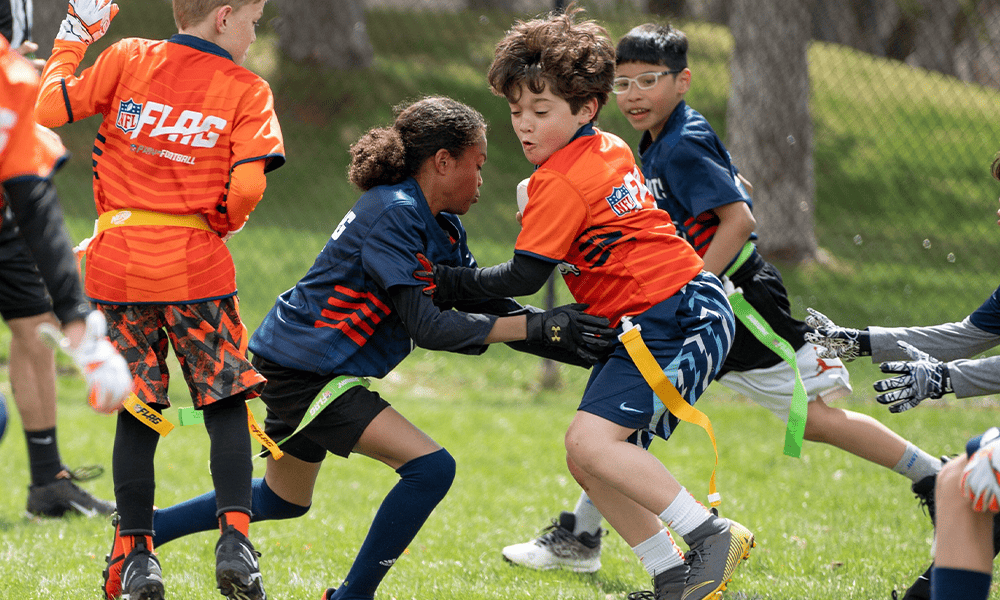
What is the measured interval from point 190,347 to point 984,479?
7.10ft

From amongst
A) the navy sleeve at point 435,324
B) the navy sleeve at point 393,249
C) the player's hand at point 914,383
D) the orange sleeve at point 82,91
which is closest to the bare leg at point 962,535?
the player's hand at point 914,383

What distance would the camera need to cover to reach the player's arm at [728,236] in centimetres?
359

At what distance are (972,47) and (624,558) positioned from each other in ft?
52.8

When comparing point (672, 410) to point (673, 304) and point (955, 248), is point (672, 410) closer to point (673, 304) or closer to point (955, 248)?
point (673, 304)

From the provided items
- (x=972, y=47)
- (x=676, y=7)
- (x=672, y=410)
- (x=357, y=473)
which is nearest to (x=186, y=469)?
(x=357, y=473)

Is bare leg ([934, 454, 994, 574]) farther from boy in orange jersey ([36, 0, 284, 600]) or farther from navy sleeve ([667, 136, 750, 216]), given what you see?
boy in orange jersey ([36, 0, 284, 600])

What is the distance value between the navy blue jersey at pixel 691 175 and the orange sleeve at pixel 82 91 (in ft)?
6.33

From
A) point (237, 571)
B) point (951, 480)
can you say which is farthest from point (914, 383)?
point (237, 571)

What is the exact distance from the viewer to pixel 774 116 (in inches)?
414

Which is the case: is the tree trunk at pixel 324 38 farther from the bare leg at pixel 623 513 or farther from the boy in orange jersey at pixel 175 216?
the bare leg at pixel 623 513

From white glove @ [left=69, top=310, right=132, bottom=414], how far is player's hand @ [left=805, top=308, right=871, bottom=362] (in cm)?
230

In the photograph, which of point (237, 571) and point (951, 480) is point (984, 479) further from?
point (237, 571)

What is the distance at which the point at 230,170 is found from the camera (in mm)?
2947

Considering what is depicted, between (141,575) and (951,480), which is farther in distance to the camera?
(141,575)
